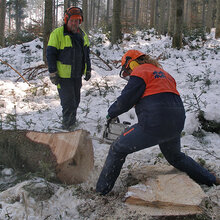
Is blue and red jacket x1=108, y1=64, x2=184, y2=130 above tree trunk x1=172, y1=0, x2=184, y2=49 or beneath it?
beneath

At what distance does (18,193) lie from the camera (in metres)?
2.46

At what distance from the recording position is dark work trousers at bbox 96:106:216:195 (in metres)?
2.37

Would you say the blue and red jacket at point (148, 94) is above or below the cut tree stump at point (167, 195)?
above

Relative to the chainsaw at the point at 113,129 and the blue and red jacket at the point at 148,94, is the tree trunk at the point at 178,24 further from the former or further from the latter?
the blue and red jacket at the point at 148,94

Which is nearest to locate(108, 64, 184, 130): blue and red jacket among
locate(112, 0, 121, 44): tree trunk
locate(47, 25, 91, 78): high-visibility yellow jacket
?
locate(47, 25, 91, 78): high-visibility yellow jacket

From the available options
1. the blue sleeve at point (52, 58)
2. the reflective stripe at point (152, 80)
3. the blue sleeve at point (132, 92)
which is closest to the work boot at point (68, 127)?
the blue sleeve at point (52, 58)

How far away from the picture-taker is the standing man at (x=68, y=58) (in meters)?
3.99

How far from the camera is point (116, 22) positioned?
1032cm

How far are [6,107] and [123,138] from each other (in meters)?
3.64

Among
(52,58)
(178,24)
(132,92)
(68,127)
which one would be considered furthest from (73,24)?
(178,24)

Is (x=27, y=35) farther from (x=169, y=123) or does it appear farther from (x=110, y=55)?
(x=169, y=123)

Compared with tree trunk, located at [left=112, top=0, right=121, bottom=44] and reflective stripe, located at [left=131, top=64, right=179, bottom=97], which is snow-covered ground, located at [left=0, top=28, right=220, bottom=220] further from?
reflective stripe, located at [left=131, top=64, right=179, bottom=97]

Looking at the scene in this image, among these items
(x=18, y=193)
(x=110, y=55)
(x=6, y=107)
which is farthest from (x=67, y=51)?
(x=110, y=55)

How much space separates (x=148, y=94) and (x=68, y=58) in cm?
217
